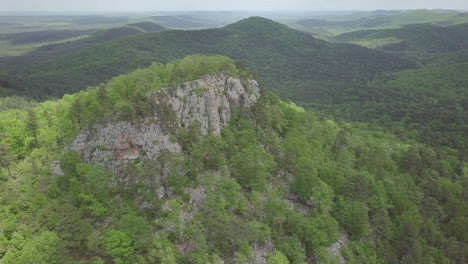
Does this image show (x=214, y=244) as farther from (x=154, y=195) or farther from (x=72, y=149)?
(x=72, y=149)

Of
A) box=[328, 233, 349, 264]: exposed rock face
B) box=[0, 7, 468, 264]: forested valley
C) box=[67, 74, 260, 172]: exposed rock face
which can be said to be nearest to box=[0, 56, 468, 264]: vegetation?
box=[0, 7, 468, 264]: forested valley

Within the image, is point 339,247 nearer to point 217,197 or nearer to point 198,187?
point 217,197

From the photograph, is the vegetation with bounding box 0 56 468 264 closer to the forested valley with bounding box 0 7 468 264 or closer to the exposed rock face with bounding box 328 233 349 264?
the forested valley with bounding box 0 7 468 264

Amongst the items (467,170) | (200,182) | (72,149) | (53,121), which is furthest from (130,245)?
(467,170)

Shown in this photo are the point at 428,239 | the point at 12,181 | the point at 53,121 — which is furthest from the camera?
the point at 428,239

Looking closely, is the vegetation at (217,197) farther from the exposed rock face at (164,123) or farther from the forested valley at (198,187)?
the exposed rock face at (164,123)

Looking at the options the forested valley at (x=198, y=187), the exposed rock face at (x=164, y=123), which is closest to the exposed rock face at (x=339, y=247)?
the forested valley at (x=198, y=187)

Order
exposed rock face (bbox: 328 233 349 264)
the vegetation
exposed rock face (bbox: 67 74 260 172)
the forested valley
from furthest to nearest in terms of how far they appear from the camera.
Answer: exposed rock face (bbox: 328 233 349 264) < exposed rock face (bbox: 67 74 260 172) < the forested valley < the vegetation
